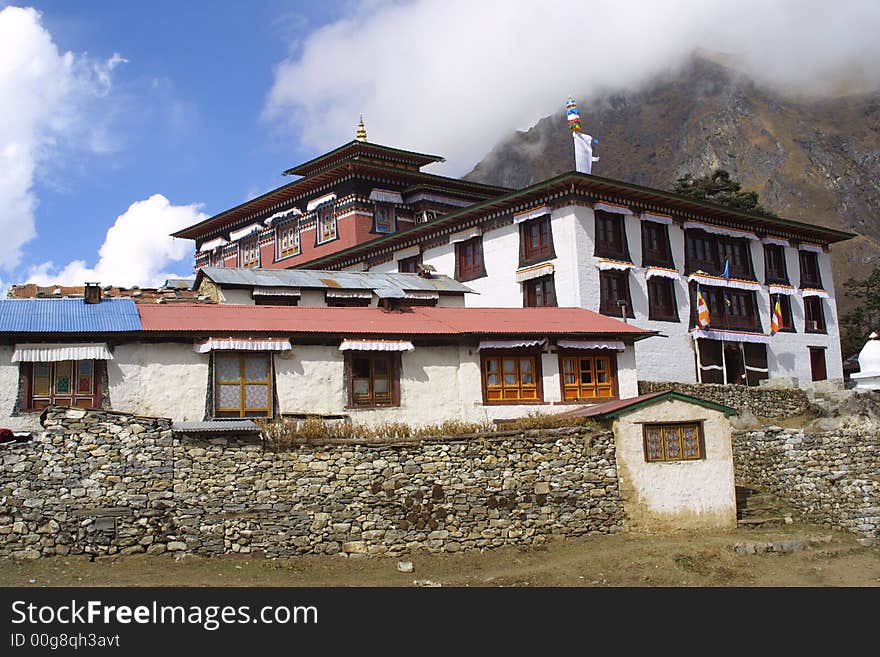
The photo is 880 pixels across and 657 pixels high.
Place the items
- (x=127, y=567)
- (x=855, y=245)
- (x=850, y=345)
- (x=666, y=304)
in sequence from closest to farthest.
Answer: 1. (x=127, y=567)
2. (x=666, y=304)
3. (x=850, y=345)
4. (x=855, y=245)

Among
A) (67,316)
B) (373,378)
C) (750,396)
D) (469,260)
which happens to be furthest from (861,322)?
(67,316)

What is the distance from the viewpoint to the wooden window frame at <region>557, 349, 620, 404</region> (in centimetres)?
2614

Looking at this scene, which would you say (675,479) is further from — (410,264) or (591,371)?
(410,264)

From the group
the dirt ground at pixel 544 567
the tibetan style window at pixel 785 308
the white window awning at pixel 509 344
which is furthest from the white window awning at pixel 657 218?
the dirt ground at pixel 544 567

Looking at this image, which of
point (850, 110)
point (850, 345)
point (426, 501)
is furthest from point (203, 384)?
point (850, 110)

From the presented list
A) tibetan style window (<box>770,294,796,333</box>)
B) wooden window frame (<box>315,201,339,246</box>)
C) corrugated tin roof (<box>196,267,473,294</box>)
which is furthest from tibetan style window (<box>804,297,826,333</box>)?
wooden window frame (<box>315,201,339,246</box>)

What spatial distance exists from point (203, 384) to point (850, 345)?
146 feet

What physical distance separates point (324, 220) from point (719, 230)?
21067 mm

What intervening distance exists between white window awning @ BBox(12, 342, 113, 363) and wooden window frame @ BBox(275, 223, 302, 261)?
97.4 ft

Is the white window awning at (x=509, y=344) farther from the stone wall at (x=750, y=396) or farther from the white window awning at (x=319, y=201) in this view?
the white window awning at (x=319, y=201)

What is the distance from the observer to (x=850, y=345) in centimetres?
5462

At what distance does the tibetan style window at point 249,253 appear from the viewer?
178 ft

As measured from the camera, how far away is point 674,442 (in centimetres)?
2216
